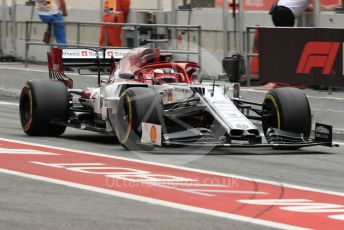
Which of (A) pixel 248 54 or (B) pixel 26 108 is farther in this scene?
(A) pixel 248 54

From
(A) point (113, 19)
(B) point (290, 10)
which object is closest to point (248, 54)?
(B) point (290, 10)

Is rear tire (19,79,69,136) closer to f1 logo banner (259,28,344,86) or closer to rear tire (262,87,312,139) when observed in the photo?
rear tire (262,87,312,139)

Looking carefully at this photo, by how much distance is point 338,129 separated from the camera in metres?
16.3

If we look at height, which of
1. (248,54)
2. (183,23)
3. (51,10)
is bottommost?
(248,54)

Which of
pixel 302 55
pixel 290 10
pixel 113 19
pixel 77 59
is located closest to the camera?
pixel 77 59

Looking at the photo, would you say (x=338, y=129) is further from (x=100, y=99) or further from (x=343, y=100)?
(x=100, y=99)

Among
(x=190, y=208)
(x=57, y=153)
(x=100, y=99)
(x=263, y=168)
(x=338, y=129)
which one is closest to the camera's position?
(x=190, y=208)

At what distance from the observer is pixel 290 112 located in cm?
1316

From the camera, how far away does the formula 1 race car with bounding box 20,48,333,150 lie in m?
12.4

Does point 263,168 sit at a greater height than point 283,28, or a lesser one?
lesser

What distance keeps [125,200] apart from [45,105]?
5.36 metres

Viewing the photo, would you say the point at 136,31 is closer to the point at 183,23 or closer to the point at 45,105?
the point at 183,23

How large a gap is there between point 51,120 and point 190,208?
5914 mm

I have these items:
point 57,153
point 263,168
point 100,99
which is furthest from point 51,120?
point 263,168
